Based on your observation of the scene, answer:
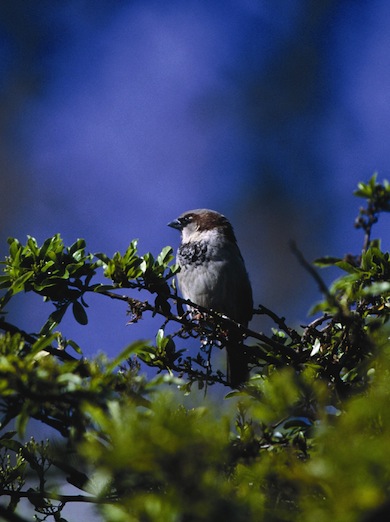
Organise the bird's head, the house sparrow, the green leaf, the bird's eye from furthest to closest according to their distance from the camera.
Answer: the bird's eye → the bird's head → the house sparrow → the green leaf

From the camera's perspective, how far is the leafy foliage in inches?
29.5

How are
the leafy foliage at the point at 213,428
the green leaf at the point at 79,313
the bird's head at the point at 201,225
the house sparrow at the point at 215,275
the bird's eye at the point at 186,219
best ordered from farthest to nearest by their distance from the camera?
the bird's eye at the point at 186,219 → the bird's head at the point at 201,225 → the house sparrow at the point at 215,275 → the green leaf at the point at 79,313 → the leafy foliage at the point at 213,428

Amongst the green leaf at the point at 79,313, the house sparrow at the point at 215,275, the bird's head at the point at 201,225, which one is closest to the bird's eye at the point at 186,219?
the bird's head at the point at 201,225

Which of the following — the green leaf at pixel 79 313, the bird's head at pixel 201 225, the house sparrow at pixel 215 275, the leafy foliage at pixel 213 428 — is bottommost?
the leafy foliage at pixel 213 428

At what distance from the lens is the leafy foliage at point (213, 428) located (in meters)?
0.75

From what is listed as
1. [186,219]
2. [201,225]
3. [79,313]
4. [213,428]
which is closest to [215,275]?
[201,225]

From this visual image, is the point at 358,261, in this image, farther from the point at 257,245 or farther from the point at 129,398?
the point at 257,245

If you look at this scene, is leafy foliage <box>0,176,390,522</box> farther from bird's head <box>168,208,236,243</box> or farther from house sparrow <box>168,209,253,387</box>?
bird's head <box>168,208,236,243</box>

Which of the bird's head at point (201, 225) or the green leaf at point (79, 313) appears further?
the bird's head at point (201, 225)

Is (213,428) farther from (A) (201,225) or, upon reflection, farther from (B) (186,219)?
(B) (186,219)

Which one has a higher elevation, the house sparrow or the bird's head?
the bird's head

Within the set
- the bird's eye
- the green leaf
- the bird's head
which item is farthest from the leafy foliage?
the bird's eye

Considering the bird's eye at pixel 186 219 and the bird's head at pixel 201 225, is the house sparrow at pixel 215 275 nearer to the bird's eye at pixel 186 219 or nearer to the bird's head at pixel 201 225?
the bird's head at pixel 201 225

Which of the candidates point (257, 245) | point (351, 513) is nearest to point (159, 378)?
point (351, 513)
